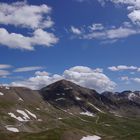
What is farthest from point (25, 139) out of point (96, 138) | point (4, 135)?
point (96, 138)

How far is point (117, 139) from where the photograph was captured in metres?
141

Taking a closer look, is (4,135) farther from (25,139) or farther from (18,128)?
(18,128)

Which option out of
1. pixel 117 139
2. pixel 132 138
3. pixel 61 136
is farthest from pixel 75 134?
pixel 132 138

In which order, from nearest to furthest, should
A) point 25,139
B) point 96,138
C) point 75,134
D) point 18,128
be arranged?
point 25,139
point 75,134
point 96,138
point 18,128

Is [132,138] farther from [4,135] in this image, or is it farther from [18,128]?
[18,128]

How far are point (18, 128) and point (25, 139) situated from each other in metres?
69.5

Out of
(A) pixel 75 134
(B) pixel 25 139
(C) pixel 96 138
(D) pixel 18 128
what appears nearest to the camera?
(B) pixel 25 139

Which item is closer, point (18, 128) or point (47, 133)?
point (47, 133)

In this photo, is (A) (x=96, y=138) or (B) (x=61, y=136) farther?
(A) (x=96, y=138)

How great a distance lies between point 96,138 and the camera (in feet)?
484

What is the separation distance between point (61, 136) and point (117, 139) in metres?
23.3

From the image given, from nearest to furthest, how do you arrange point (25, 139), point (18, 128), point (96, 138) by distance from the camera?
1. point (25, 139)
2. point (96, 138)
3. point (18, 128)

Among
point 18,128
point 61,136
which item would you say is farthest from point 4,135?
point 18,128

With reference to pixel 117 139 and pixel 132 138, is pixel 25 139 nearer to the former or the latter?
pixel 117 139
